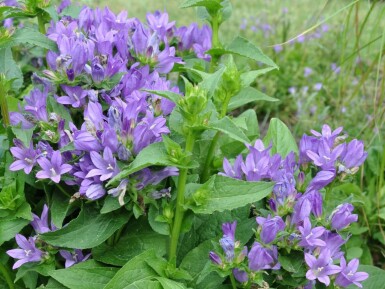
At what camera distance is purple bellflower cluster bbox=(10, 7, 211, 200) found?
1.57 m

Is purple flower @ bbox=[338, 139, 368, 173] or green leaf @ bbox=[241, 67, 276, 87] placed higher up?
green leaf @ bbox=[241, 67, 276, 87]

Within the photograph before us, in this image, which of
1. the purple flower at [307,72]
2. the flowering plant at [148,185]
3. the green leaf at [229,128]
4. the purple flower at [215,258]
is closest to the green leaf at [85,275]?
the flowering plant at [148,185]

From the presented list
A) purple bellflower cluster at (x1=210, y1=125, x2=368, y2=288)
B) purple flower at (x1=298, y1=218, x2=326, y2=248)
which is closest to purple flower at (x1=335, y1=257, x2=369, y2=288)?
purple bellflower cluster at (x1=210, y1=125, x2=368, y2=288)

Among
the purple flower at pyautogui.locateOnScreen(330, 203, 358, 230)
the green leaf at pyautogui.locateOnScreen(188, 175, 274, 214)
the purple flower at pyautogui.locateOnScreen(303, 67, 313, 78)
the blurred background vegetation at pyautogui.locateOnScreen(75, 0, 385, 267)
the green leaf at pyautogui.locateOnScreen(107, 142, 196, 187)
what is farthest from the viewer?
the purple flower at pyautogui.locateOnScreen(303, 67, 313, 78)

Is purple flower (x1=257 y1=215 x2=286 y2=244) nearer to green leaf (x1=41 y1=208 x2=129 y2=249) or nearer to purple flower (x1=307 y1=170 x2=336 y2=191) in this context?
purple flower (x1=307 y1=170 x2=336 y2=191)

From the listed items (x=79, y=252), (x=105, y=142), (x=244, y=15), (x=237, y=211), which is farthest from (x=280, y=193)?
(x=244, y=15)

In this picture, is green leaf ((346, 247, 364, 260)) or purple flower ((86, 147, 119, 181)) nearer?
purple flower ((86, 147, 119, 181))

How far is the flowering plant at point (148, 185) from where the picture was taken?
5.09 ft

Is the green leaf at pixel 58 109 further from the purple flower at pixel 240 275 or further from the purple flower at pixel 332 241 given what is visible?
the purple flower at pixel 332 241

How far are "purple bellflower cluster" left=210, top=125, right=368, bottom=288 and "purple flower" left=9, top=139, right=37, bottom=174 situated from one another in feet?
1.90

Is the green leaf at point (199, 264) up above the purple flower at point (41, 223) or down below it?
below

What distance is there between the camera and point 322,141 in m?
1.76

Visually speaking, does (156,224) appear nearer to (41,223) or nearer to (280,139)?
(41,223)

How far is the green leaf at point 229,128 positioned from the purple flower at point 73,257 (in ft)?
1.92
